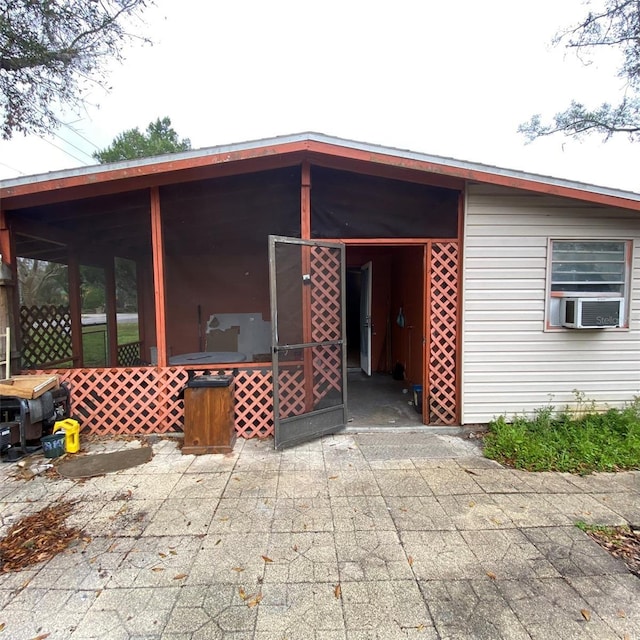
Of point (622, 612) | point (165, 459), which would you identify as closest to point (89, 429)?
point (165, 459)

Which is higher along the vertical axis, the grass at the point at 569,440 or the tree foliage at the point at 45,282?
the tree foliage at the point at 45,282

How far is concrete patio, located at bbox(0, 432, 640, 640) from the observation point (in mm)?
1667

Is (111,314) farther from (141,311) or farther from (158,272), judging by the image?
(158,272)

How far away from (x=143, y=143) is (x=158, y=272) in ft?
60.8

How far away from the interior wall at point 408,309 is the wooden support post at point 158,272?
10.2 ft

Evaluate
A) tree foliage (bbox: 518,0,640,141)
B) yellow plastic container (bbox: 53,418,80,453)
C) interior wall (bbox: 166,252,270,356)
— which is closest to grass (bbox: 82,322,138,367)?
interior wall (bbox: 166,252,270,356)

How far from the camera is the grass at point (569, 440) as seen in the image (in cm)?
331

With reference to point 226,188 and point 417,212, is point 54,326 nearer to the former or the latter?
point 226,188

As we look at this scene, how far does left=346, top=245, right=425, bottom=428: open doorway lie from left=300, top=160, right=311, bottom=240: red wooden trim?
1.54 m

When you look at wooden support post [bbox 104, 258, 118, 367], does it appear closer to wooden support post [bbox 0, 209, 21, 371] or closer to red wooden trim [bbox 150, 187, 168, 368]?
wooden support post [bbox 0, 209, 21, 371]

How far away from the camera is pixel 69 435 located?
3523 mm

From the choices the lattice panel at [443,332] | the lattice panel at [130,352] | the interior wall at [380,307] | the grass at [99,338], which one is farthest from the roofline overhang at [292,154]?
the interior wall at [380,307]

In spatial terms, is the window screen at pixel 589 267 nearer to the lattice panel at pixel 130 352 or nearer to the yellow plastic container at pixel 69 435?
the yellow plastic container at pixel 69 435

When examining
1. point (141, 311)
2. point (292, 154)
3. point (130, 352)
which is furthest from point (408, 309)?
point (130, 352)
